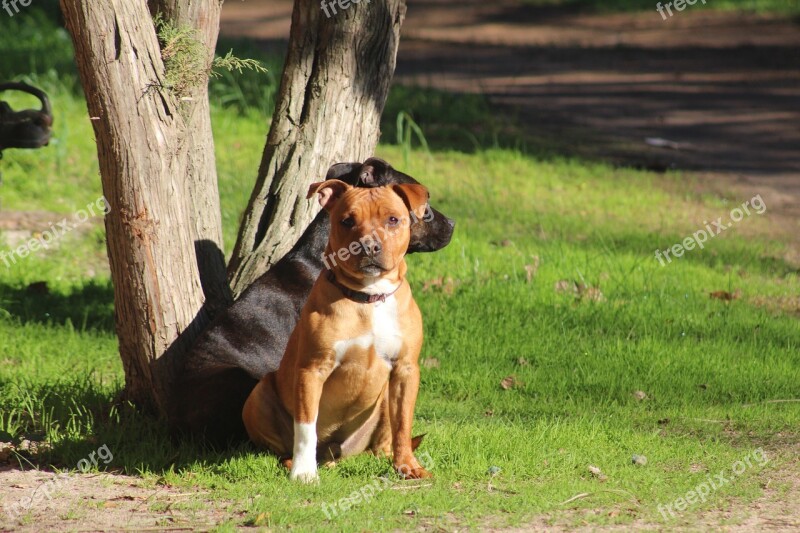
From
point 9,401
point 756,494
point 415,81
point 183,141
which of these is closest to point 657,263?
point 756,494

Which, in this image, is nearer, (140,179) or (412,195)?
(412,195)

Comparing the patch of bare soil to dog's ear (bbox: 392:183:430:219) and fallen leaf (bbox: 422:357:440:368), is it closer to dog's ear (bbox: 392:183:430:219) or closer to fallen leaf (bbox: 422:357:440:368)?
dog's ear (bbox: 392:183:430:219)

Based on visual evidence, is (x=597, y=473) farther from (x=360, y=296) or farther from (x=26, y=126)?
(x=26, y=126)

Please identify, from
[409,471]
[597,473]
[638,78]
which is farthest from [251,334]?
[638,78]

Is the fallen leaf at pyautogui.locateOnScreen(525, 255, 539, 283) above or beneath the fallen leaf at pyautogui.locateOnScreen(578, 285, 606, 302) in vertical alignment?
above

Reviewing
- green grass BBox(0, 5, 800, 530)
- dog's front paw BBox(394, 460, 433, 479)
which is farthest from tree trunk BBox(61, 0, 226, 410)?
dog's front paw BBox(394, 460, 433, 479)

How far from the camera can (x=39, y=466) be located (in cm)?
494

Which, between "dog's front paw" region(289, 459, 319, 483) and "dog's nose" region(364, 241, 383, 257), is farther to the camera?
"dog's front paw" region(289, 459, 319, 483)

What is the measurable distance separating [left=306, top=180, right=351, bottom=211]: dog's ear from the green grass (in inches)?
47.4

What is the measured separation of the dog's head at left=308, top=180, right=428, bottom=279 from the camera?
429cm

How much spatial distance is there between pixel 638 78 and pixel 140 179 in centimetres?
1115

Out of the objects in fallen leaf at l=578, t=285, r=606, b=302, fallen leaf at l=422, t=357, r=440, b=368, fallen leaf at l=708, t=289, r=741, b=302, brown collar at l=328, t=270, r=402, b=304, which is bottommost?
fallen leaf at l=422, t=357, r=440, b=368

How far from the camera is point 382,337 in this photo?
4418 mm

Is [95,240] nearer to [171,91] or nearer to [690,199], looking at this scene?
[171,91]
